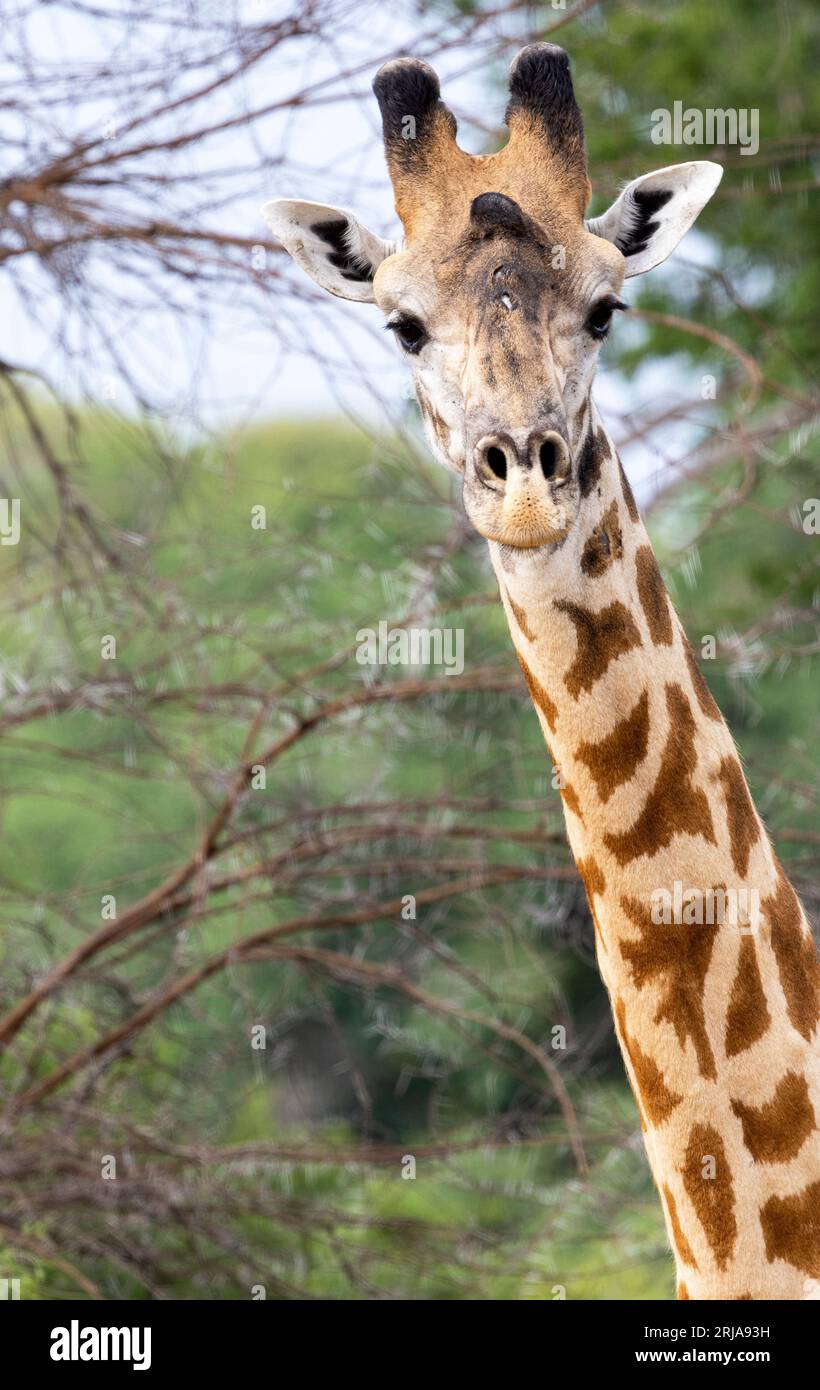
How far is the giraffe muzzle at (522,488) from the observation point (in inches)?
90.4

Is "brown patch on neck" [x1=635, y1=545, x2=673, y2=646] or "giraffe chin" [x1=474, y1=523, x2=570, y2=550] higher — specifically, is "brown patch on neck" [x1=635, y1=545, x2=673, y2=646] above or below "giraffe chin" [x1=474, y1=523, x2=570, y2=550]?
above

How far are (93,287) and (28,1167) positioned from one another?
8.78ft

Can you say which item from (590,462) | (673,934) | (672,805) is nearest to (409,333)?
(590,462)

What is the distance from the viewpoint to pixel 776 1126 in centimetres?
265

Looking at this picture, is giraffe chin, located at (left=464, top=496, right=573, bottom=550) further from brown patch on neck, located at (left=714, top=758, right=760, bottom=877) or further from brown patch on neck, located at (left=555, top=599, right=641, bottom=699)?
brown patch on neck, located at (left=714, top=758, right=760, bottom=877)

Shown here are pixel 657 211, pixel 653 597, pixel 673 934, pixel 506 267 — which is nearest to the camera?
pixel 506 267

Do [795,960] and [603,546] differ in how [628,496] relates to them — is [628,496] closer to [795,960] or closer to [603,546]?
[603,546]

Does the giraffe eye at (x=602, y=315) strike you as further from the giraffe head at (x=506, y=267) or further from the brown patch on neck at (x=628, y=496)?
the brown patch on neck at (x=628, y=496)

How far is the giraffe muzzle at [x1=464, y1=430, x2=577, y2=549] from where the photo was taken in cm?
230

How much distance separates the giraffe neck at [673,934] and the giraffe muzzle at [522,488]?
0.23 metres

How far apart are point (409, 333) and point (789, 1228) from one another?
1.69 meters

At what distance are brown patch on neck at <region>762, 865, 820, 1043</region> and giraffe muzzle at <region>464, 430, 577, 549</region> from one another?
90 cm

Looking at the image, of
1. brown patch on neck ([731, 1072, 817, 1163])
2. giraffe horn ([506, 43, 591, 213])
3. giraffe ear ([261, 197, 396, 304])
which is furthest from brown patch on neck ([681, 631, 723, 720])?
giraffe ear ([261, 197, 396, 304])
